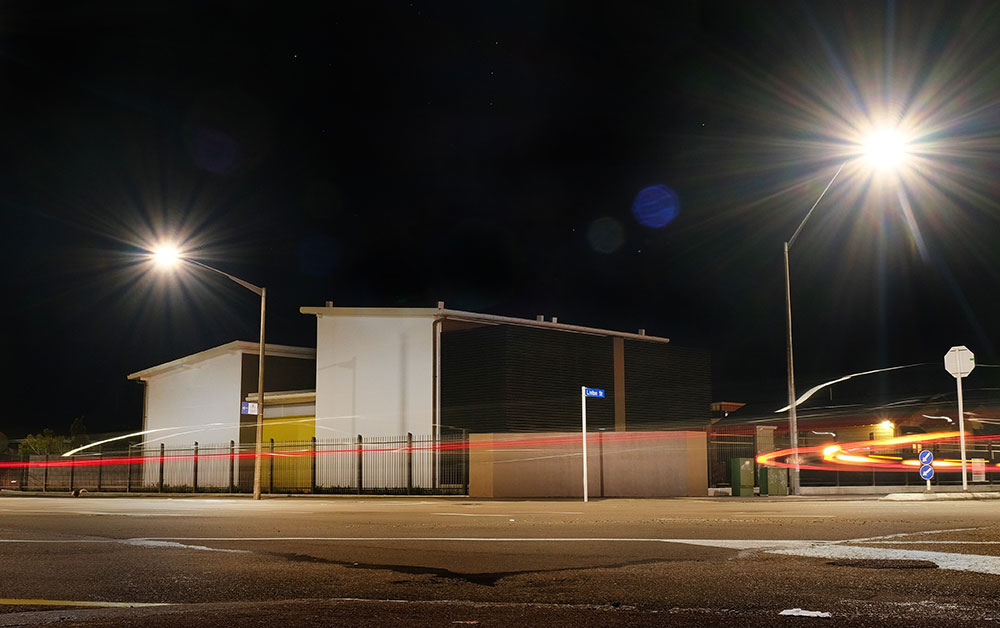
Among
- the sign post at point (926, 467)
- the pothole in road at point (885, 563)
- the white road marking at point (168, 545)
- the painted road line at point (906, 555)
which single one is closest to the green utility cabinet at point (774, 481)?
the sign post at point (926, 467)

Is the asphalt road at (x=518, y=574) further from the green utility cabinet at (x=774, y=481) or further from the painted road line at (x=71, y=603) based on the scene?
the green utility cabinet at (x=774, y=481)

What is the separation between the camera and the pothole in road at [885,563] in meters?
7.94

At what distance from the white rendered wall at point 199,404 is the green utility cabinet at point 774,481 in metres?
25.9

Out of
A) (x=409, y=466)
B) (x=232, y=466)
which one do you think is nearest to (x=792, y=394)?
(x=409, y=466)

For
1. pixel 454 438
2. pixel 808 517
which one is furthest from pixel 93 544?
pixel 454 438

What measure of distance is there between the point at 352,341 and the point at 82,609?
36.1 meters

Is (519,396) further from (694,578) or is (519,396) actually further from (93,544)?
(694,578)

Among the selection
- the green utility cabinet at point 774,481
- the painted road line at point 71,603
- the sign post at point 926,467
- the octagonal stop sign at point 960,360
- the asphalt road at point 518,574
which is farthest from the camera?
the green utility cabinet at point 774,481

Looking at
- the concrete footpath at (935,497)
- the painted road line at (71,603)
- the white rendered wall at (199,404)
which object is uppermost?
the white rendered wall at (199,404)

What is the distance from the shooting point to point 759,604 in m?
6.23

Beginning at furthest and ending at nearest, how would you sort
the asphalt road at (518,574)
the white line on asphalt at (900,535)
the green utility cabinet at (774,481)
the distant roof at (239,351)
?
the distant roof at (239,351)
the green utility cabinet at (774,481)
the white line on asphalt at (900,535)
the asphalt road at (518,574)

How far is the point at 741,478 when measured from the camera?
3133cm

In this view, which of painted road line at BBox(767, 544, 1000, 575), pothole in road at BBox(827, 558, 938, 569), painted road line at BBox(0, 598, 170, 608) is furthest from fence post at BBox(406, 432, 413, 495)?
painted road line at BBox(0, 598, 170, 608)

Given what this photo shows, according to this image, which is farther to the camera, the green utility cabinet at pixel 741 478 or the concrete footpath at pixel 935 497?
the green utility cabinet at pixel 741 478
